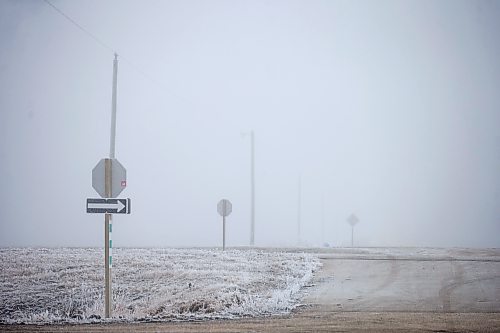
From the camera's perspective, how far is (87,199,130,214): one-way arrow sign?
18.3 m

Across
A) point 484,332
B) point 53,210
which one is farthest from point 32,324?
point 53,210

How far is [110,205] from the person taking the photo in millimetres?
18375

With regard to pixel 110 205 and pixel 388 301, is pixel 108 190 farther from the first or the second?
pixel 388 301

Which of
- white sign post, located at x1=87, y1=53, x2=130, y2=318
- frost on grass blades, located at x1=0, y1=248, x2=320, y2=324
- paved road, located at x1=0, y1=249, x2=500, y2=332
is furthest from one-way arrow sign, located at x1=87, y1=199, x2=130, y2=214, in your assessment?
paved road, located at x1=0, y1=249, x2=500, y2=332

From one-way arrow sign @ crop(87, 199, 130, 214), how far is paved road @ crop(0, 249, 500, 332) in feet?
10.3

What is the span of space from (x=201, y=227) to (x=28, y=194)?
2288 centimetres

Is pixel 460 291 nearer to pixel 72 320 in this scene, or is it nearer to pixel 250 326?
pixel 250 326

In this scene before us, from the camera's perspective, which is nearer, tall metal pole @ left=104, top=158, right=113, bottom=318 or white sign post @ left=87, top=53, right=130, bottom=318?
tall metal pole @ left=104, top=158, right=113, bottom=318

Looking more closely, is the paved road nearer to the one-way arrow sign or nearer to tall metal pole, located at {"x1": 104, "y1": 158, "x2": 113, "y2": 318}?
tall metal pole, located at {"x1": 104, "y1": 158, "x2": 113, "y2": 318}

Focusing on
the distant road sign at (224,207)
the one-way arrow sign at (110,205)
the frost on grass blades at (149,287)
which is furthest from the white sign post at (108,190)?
the distant road sign at (224,207)

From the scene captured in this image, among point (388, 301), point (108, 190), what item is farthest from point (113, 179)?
point (388, 301)

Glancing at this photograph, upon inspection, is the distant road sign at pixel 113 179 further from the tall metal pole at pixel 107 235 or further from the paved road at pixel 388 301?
the paved road at pixel 388 301

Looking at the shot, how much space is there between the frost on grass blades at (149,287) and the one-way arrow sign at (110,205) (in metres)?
2.54

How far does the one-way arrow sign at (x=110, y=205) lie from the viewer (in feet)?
60.2
